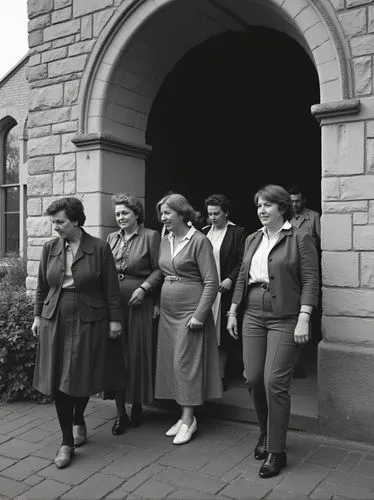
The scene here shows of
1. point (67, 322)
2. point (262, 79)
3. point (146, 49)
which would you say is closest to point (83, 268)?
point (67, 322)

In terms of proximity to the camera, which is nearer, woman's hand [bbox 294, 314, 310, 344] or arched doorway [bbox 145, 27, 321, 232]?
woman's hand [bbox 294, 314, 310, 344]

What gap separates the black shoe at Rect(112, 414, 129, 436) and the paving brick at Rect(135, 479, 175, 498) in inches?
37.0

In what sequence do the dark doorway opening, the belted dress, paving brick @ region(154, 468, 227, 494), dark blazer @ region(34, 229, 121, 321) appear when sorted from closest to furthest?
paving brick @ region(154, 468, 227, 494)
dark blazer @ region(34, 229, 121, 321)
the belted dress
the dark doorway opening

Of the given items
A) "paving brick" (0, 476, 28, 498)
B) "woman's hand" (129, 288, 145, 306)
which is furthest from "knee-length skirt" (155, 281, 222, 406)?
"paving brick" (0, 476, 28, 498)

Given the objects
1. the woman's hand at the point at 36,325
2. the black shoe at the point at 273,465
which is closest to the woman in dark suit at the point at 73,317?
the woman's hand at the point at 36,325

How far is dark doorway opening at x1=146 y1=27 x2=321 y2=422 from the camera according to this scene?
680cm

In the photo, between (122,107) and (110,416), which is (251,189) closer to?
(122,107)

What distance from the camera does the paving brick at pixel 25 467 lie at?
367 cm

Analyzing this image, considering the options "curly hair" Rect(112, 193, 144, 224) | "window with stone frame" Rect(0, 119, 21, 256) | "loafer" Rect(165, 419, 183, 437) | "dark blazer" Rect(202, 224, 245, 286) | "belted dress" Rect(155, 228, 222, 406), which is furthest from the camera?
"window with stone frame" Rect(0, 119, 21, 256)

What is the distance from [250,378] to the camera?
3.67m

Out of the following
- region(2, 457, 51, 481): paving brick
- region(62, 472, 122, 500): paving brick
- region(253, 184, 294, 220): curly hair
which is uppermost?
region(253, 184, 294, 220): curly hair

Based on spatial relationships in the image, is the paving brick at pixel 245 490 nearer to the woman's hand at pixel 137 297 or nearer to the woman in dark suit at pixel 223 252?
the woman in dark suit at pixel 223 252

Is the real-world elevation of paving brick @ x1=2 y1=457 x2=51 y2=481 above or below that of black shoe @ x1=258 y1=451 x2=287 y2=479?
below

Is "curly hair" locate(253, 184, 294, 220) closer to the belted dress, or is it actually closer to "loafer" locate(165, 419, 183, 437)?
the belted dress
